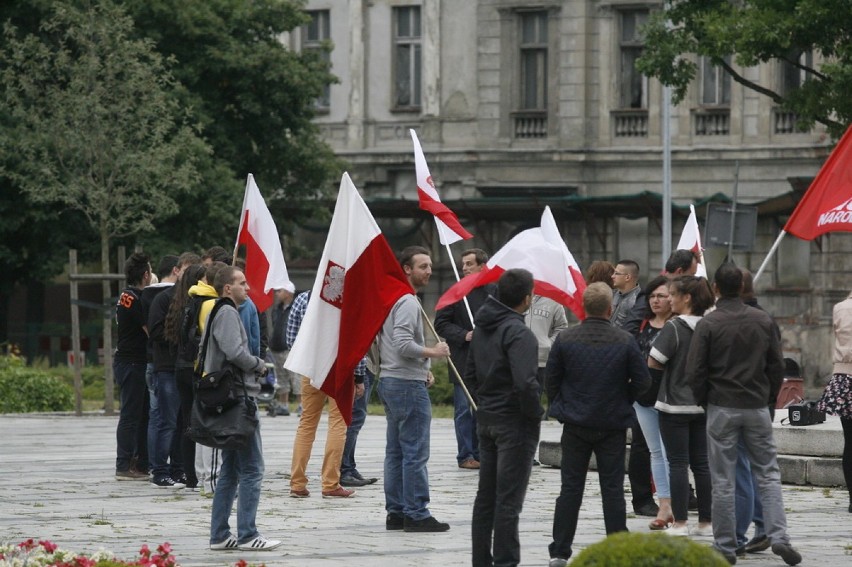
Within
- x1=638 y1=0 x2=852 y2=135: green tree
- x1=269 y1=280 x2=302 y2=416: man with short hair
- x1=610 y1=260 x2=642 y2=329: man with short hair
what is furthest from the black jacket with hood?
x1=638 y1=0 x2=852 y2=135: green tree

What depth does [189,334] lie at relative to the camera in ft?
49.1

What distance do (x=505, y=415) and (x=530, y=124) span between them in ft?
117

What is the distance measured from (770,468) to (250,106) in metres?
31.1

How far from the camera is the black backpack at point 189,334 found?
1452 cm

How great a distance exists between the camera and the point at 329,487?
1608 centimetres

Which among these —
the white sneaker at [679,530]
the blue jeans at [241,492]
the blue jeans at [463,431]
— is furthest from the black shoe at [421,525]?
the blue jeans at [463,431]

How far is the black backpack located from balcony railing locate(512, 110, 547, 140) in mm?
31692

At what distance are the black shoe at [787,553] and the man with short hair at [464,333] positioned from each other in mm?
5079

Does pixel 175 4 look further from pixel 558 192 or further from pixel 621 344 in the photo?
pixel 621 344

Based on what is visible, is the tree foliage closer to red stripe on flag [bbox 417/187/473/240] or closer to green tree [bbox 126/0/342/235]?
green tree [bbox 126/0/342/235]

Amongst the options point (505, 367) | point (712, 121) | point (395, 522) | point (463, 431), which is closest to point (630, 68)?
point (712, 121)

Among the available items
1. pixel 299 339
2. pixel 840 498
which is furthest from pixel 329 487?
pixel 840 498

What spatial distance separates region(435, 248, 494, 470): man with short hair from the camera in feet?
57.3

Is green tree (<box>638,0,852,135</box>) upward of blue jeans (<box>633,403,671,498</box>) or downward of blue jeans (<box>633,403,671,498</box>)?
upward
